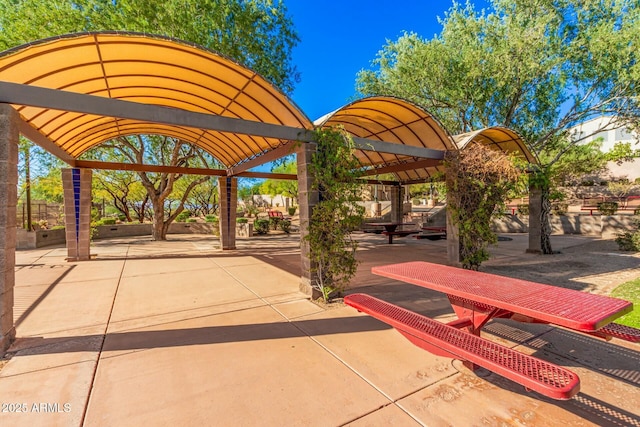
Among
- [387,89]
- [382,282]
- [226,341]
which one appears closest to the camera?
[226,341]

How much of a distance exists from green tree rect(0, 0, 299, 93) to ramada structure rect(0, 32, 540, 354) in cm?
280

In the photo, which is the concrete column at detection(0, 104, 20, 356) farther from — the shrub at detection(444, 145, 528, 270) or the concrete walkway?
the shrub at detection(444, 145, 528, 270)

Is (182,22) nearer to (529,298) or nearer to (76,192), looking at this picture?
(76,192)

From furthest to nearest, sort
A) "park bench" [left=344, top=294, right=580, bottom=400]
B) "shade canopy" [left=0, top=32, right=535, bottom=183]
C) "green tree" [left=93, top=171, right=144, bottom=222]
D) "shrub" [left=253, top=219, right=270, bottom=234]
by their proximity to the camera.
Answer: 1. "green tree" [left=93, top=171, right=144, bottom=222]
2. "shrub" [left=253, top=219, right=270, bottom=234]
3. "shade canopy" [left=0, top=32, right=535, bottom=183]
4. "park bench" [left=344, top=294, right=580, bottom=400]

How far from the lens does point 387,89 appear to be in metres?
13.4

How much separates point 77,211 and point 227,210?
446 cm

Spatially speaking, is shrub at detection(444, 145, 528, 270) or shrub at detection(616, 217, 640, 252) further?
shrub at detection(616, 217, 640, 252)

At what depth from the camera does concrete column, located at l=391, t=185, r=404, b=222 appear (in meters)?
16.1

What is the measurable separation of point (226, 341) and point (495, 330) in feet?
11.3

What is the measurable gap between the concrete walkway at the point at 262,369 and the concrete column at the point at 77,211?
389 cm

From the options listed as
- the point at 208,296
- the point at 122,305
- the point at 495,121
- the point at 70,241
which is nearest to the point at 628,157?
the point at 495,121

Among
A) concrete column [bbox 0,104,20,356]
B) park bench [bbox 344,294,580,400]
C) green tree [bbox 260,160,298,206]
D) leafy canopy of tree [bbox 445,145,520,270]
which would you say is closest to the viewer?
park bench [bbox 344,294,580,400]

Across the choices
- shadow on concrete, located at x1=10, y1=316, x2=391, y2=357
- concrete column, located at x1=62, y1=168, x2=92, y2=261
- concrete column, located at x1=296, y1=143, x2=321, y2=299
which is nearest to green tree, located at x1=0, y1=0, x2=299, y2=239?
concrete column, located at x1=296, y1=143, x2=321, y2=299

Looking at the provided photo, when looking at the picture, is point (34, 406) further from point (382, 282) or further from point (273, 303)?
point (382, 282)
